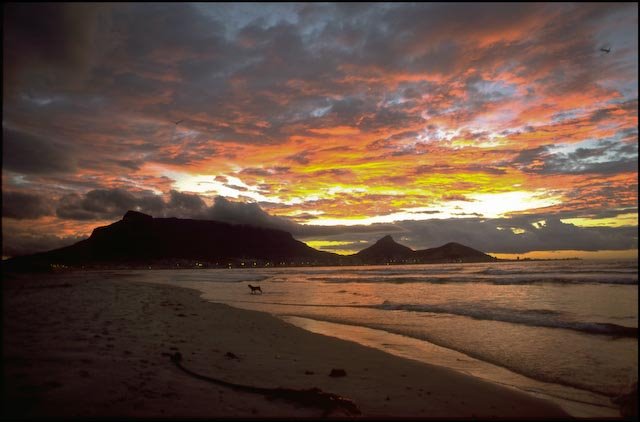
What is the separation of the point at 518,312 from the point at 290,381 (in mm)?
18227

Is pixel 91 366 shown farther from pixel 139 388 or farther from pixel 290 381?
pixel 290 381

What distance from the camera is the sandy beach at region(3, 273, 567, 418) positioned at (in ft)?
18.1

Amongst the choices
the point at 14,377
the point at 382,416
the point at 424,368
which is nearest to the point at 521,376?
the point at 424,368

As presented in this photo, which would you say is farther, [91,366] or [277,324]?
[277,324]

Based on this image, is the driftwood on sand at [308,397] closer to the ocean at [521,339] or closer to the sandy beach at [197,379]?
the sandy beach at [197,379]

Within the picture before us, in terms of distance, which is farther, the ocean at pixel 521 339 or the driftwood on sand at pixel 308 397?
the ocean at pixel 521 339

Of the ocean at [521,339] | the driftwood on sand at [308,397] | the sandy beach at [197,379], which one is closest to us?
the sandy beach at [197,379]

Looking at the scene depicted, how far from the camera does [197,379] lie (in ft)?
23.7

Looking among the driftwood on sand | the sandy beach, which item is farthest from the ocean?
the driftwood on sand

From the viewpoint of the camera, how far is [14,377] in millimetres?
5855

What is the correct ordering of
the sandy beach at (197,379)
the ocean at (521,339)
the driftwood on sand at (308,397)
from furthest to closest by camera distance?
the ocean at (521,339)
the driftwood on sand at (308,397)
the sandy beach at (197,379)

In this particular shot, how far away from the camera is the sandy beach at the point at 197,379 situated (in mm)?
5509

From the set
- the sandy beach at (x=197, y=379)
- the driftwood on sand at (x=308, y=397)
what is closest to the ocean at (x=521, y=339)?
the sandy beach at (x=197, y=379)

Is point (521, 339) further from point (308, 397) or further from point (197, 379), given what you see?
point (197, 379)
